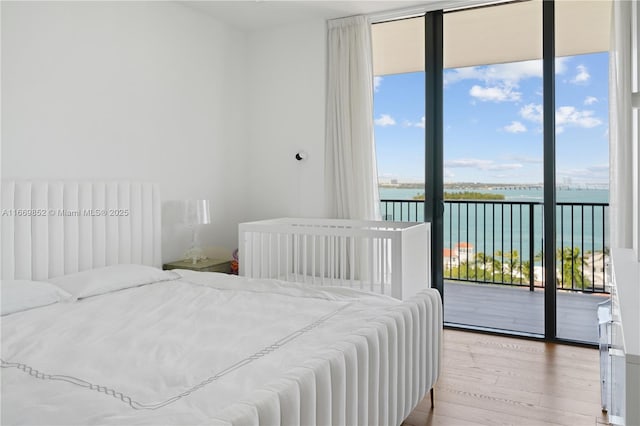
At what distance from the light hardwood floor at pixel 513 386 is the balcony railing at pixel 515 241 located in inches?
72.9

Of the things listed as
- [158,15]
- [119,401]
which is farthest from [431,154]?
[119,401]

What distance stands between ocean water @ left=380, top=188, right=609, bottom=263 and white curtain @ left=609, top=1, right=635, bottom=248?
1464mm

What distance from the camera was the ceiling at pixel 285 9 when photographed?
12.4 ft

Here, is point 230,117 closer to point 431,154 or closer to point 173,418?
point 431,154

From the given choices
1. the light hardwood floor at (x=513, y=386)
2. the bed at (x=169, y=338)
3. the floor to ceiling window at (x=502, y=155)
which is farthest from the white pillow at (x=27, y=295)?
the floor to ceiling window at (x=502, y=155)

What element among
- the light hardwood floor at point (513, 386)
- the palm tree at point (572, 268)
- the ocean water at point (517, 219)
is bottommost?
the light hardwood floor at point (513, 386)

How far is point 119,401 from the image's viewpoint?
4.25 feet

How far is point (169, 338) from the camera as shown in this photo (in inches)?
73.0

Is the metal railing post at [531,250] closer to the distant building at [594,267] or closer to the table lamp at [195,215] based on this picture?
the distant building at [594,267]

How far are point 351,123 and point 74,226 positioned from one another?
7.67 feet

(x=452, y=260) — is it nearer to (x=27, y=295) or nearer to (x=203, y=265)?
(x=203, y=265)

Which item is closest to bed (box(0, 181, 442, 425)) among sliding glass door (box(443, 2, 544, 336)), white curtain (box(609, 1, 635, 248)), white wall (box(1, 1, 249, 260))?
white wall (box(1, 1, 249, 260))

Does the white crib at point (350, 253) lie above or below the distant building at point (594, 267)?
above

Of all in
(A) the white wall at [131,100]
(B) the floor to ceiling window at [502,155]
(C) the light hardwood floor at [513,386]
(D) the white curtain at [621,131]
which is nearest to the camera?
(C) the light hardwood floor at [513,386]
